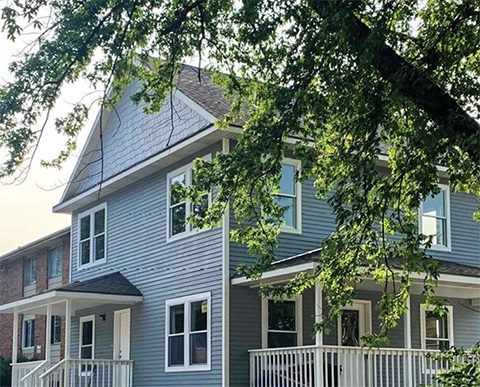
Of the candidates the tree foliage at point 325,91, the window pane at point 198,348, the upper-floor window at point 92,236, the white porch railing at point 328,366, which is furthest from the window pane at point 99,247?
the tree foliage at point 325,91

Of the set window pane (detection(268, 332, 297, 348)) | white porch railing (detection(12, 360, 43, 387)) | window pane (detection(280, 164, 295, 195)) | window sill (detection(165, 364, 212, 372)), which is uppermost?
window pane (detection(280, 164, 295, 195))

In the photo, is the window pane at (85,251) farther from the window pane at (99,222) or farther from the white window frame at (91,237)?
the window pane at (99,222)

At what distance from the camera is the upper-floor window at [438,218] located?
1862cm

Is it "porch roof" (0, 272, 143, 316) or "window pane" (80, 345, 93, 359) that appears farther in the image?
"window pane" (80, 345, 93, 359)

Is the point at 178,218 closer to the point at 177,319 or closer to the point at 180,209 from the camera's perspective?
the point at 180,209

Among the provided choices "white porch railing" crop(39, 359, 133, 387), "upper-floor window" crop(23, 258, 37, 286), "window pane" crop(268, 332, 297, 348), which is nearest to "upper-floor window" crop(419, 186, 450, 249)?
"window pane" crop(268, 332, 297, 348)

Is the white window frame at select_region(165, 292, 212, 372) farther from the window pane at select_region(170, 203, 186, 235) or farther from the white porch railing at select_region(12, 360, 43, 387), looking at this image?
the white porch railing at select_region(12, 360, 43, 387)

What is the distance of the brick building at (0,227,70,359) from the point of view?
27.0 metres

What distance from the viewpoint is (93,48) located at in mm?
9617

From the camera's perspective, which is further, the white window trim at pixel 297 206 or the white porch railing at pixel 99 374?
the white porch railing at pixel 99 374

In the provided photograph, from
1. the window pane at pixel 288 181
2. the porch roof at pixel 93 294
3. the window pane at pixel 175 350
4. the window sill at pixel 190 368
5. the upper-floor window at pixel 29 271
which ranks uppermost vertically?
the window pane at pixel 288 181

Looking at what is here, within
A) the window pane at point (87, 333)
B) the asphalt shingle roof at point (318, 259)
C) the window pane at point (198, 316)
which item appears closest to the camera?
the asphalt shingle roof at point (318, 259)

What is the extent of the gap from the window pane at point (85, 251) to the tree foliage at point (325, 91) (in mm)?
11359

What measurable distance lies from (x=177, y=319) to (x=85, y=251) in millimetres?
5758
